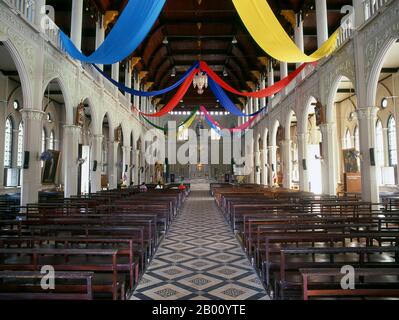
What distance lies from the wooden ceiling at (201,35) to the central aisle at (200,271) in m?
10.9

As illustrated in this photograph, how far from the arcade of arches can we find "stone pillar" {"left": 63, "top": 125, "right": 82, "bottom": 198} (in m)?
0.05

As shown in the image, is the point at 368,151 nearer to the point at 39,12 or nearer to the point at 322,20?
the point at 322,20

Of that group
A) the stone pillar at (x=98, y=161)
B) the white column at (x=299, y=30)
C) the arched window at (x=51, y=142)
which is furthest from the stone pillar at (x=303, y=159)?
the arched window at (x=51, y=142)

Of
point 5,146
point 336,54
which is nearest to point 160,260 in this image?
point 336,54

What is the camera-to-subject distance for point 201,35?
19031 millimetres

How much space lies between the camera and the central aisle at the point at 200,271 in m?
3.97

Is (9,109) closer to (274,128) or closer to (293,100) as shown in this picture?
(293,100)

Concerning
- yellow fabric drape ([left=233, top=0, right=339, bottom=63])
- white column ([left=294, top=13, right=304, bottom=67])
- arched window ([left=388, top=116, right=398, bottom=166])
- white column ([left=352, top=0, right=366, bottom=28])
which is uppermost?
white column ([left=294, top=13, right=304, bottom=67])

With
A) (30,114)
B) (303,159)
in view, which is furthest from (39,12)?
(303,159)

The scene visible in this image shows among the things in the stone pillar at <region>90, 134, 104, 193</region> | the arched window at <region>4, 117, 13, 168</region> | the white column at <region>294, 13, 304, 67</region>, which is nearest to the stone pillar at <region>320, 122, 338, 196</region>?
the white column at <region>294, 13, 304, 67</region>

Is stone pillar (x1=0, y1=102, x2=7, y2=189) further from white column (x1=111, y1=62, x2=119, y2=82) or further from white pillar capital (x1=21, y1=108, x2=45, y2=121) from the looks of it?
white pillar capital (x1=21, y1=108, x2=45, y2=121)

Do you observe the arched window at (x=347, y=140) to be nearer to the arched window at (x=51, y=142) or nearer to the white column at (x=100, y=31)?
the white column at (x=100, y=31)

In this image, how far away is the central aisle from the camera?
3965 mm
